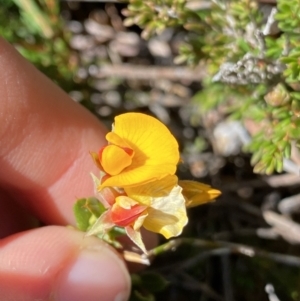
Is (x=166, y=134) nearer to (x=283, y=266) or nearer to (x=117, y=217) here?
(x=117, y=217)

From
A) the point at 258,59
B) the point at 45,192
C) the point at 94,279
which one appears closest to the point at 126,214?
the point at 94,279

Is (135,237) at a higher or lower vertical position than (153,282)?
higher

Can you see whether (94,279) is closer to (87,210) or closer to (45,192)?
(87,210)

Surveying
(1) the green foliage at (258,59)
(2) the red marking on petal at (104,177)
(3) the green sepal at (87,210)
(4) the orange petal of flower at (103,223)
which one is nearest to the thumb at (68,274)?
(3) the green sepal at (87,210)

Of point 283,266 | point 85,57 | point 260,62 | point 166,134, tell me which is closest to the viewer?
point 166,134

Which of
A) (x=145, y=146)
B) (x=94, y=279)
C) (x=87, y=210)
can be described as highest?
(x=145, y=146)

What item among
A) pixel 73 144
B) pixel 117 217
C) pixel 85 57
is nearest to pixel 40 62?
pixel 85 57
